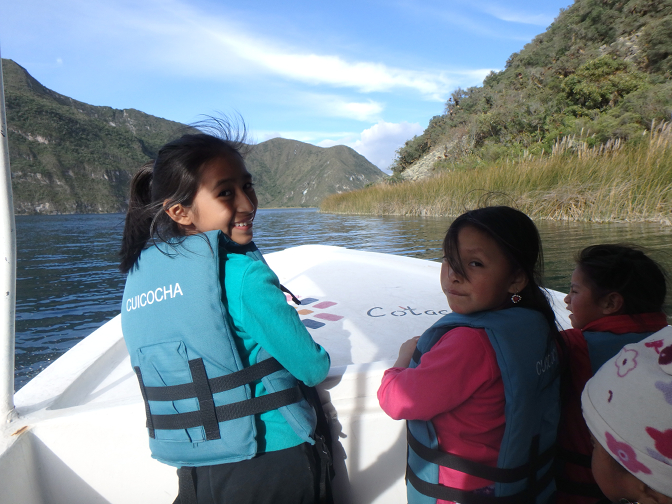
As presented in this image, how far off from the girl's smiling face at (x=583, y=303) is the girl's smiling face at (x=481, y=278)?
25 cm

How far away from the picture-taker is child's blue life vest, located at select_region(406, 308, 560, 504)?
0.65 metres

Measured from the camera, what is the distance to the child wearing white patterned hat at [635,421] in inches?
16.6

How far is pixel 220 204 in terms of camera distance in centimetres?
87

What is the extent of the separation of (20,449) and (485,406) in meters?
0.87

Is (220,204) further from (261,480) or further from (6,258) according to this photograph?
(261,480)

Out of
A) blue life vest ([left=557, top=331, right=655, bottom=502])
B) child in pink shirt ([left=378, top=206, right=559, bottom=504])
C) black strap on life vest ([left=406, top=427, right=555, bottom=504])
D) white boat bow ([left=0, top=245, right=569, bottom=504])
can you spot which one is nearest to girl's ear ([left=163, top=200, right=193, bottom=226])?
white boat bow ([left=0, top=245, right=569, bottom=504])

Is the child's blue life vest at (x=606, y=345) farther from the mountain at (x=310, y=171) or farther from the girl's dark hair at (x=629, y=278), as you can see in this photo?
the mountain at (x=310, y=171)

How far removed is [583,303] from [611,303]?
0.18ft

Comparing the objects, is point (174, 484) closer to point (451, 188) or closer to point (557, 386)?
point (557, 386)

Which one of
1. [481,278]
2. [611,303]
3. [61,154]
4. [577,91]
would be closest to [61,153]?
[61,154]

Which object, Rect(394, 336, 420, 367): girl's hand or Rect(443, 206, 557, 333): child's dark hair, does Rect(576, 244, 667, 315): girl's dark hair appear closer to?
Rect(443, 206, 557, 333): child's dark hair

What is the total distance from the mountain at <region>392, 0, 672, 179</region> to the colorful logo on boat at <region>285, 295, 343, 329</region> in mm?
7982

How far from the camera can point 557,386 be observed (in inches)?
29.5

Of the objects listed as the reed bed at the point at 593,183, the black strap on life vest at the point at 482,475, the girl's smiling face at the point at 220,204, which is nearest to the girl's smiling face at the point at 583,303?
the black strap on life vest at the point at 482,475
